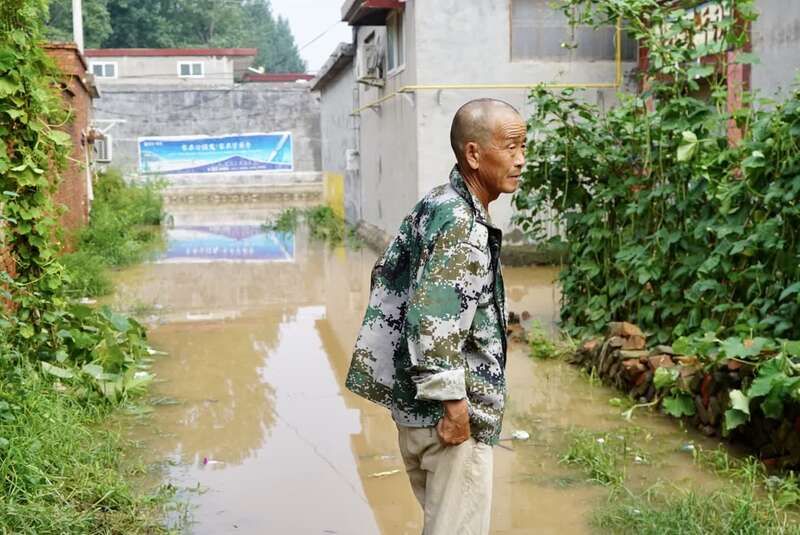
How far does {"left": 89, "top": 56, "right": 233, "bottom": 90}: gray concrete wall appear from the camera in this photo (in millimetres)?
36625

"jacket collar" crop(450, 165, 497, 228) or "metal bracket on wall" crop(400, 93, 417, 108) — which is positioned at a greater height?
"metal bracket on wall" crop(400, 93, 417, 108)

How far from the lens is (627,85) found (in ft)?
46.2

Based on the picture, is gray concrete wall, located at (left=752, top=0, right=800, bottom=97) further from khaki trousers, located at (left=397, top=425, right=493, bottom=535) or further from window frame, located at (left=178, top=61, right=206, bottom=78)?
window frame, located at (left=178, top=61, right=206, bottom=78)

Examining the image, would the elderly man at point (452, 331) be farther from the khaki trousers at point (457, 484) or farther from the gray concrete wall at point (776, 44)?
the gray concrete wall at point (776, 44)

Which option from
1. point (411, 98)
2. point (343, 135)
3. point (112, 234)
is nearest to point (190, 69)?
point (343, 135)

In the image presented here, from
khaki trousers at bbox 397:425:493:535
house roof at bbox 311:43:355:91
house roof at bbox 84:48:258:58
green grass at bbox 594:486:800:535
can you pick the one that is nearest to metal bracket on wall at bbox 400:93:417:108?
house roof at bbox 311:43:355:91

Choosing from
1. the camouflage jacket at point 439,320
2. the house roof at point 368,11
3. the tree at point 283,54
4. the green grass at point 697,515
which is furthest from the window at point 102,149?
the tree at point 283,54

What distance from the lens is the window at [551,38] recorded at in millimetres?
13836

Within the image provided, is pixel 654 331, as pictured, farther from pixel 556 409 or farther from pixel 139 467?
pixel 139 467

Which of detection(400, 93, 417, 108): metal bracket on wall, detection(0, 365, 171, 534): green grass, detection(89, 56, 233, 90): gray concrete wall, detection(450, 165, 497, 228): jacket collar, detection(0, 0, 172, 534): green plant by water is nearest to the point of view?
detection(450, 165, 497, 228): jacket collar

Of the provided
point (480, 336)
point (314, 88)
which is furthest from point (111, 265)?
point (314, 88)

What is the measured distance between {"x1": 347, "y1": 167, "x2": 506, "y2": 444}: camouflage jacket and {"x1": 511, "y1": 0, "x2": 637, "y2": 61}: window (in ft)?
36.7

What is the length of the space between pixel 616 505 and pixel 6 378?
3.27m

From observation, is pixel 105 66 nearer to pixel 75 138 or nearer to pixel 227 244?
pixel 227 244
